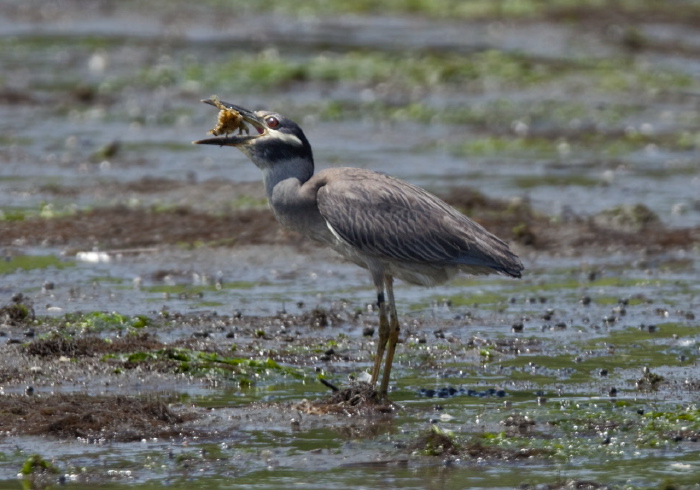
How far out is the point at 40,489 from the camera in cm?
687

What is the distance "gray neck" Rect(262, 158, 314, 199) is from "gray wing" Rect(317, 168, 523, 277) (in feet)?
0.51

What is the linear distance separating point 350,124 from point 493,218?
683cm

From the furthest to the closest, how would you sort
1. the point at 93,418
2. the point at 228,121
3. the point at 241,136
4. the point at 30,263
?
1. the point at 30,263
2. the point at 228,121
3. the point at 241,136
4. the point at 93,418

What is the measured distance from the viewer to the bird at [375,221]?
8836mm

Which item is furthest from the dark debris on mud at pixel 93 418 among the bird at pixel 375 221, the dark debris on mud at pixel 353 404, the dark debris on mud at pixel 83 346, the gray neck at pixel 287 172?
the gray neck at pixel 287 172

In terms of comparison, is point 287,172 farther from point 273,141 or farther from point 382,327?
point 382,327

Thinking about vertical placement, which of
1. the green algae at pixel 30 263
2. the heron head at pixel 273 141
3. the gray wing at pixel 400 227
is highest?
the heron head at pixel 273 141

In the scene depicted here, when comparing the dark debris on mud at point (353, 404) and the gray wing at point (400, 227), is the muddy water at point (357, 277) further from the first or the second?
the gray wing at point (400, 227)

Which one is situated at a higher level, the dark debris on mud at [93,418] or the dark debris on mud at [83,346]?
the dark debris on mud at [83,346]

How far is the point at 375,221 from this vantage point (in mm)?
8828

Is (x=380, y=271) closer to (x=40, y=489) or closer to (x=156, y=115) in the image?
(x=40, y=489)

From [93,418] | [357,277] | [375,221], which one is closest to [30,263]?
[357,277]

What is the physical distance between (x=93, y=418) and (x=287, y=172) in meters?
2.17

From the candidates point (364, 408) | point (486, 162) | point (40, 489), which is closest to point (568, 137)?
point (486, 162)
